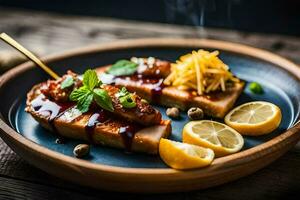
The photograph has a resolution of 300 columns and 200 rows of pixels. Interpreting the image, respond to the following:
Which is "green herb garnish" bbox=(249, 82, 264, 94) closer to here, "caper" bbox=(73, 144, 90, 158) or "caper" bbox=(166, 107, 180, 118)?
"caper" bbox=(166, 107, 180, 118)

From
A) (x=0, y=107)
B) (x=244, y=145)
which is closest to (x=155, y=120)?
(x=244, y=145)

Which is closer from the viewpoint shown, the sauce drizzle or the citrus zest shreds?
the sauce drizzle

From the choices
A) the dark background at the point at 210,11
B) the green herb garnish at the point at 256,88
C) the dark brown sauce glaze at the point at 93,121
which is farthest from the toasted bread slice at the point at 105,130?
the dark background at the point at 210,11

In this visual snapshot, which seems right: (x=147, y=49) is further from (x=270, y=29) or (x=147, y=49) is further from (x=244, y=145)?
(x=270, y=29)

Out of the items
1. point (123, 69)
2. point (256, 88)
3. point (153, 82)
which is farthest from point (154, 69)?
point (256, 88)

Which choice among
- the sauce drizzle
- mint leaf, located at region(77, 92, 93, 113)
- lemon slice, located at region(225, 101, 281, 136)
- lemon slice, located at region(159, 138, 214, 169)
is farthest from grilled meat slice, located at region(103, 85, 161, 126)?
lemon slice, located at region(225, 101, 281, 136)
